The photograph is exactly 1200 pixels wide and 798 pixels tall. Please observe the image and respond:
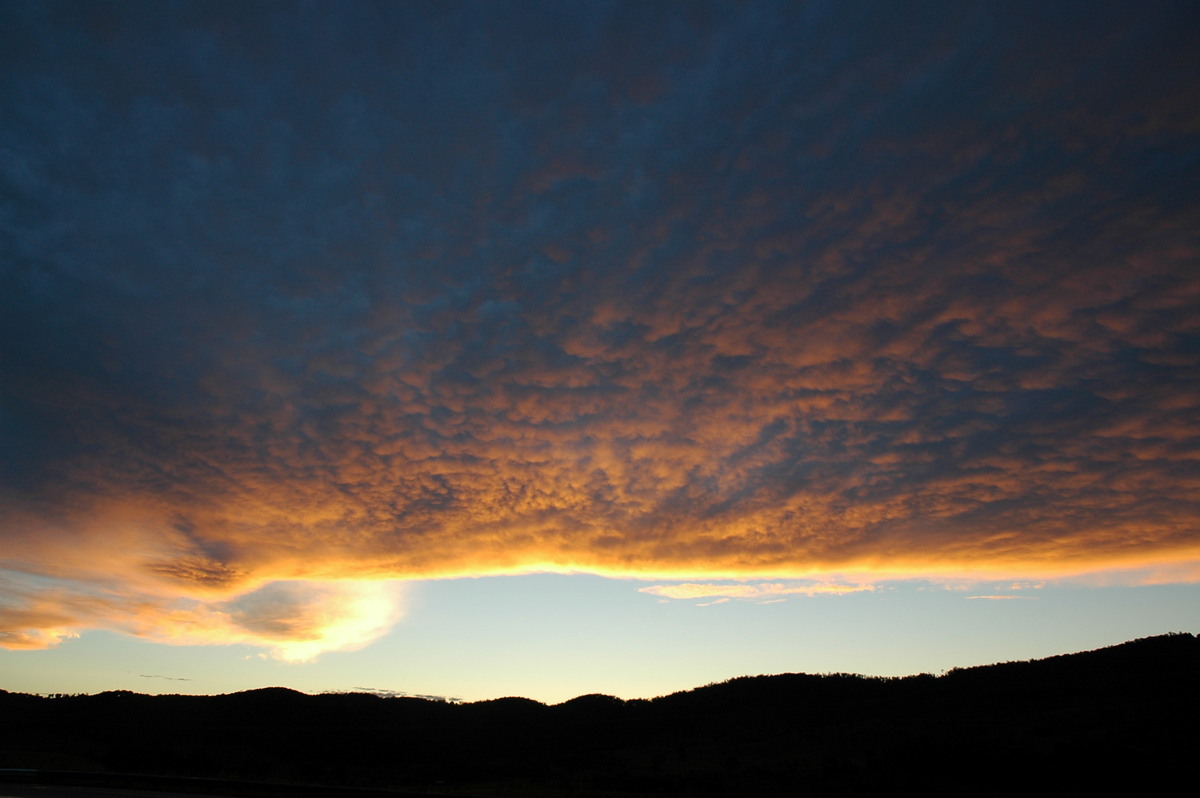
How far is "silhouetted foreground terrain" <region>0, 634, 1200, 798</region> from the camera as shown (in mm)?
29891

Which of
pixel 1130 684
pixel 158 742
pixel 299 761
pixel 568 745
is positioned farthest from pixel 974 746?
pixel 158 742

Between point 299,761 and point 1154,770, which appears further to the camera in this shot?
point 299,761

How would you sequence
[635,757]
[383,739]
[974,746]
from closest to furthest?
[974,746] → [635,757] → [383,739]

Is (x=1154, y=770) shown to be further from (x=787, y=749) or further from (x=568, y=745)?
(x=568, y=745)

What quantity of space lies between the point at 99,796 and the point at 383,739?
4847 cm

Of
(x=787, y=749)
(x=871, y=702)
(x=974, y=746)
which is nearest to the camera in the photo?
(x=974, y=746)

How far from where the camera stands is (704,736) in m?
61.4

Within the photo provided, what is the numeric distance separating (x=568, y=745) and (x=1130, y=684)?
156 ft

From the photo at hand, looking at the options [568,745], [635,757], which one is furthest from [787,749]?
[568,745]

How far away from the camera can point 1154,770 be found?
2673 centimetres

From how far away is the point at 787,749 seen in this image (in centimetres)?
4462

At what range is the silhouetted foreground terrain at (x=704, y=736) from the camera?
29.9 metres

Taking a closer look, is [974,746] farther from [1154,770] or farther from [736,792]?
[736,792]

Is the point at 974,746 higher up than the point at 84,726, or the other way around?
the point at 84,726
